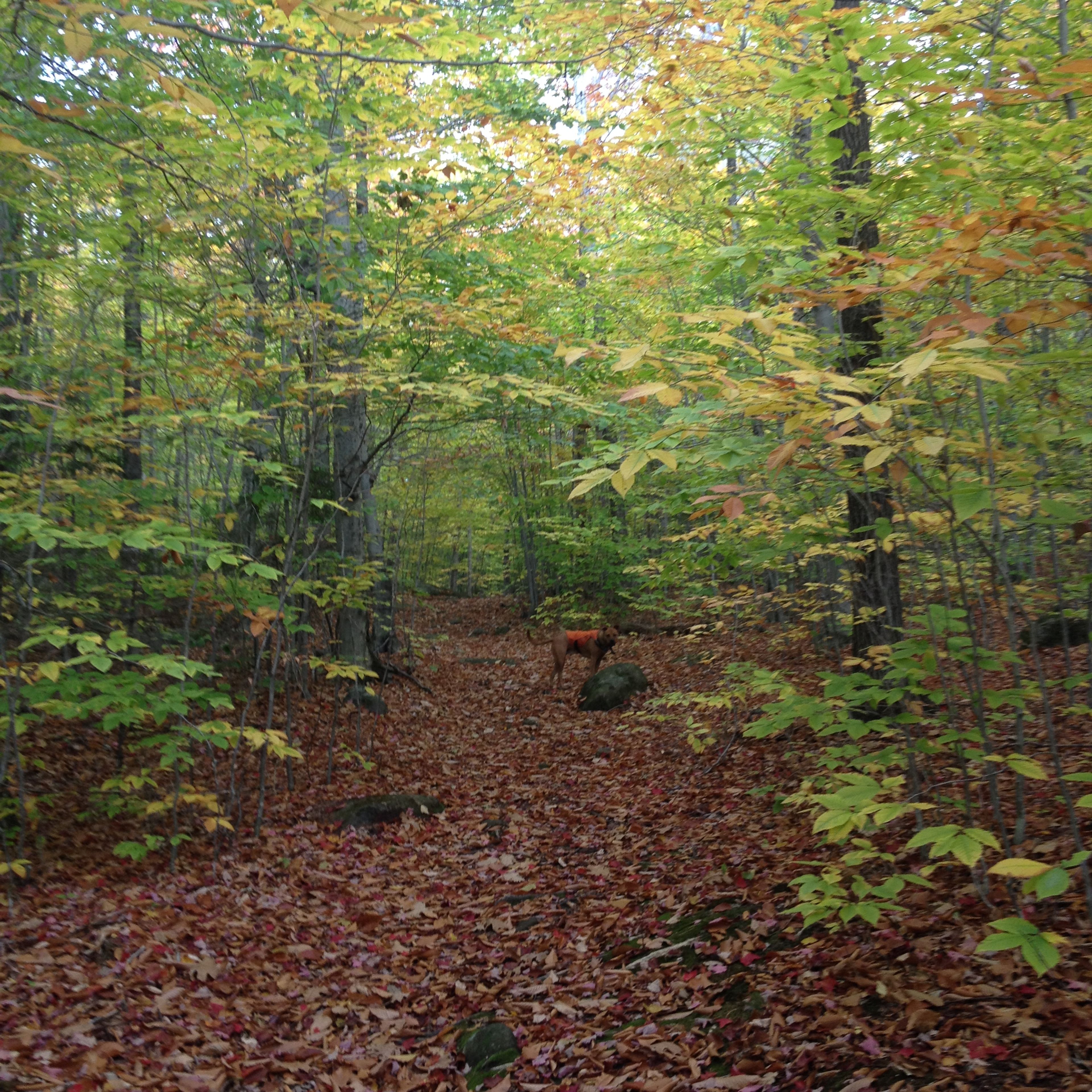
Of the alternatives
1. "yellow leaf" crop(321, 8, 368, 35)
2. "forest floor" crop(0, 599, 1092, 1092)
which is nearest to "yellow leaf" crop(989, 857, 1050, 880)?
"forest floor" crop(0, 599, 1092, 1092)

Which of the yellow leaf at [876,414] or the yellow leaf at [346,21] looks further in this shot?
the yellow leaf at [346,21]

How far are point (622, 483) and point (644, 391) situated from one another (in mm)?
263

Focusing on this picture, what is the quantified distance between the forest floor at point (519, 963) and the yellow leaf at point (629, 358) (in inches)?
100

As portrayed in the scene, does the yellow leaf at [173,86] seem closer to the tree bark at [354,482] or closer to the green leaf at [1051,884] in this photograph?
the green leaf at [1051,884]

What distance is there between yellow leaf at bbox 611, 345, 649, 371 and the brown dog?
931cm

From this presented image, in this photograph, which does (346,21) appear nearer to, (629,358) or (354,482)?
(629,358)

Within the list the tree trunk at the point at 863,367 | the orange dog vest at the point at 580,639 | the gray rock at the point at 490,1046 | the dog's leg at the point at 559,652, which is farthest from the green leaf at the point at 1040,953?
the dog's leg at the point at 559,652

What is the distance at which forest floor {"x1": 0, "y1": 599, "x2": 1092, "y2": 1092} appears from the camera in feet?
9.57

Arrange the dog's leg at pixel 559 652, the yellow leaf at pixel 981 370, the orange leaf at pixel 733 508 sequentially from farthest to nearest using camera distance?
the dog's leg at pixel 559 652, the orange leaf at pixel 733 508, the yellow leaf at pixel 981 370

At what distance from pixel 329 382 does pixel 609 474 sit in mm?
4043

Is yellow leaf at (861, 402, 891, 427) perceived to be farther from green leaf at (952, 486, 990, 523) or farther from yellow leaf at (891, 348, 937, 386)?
green leaf at (952, 486, 990, 523)

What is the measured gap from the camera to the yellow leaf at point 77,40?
1.93 metres

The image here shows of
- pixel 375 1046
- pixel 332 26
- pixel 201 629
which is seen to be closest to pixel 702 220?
pixel 201 629

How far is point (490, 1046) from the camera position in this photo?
3.56 m
